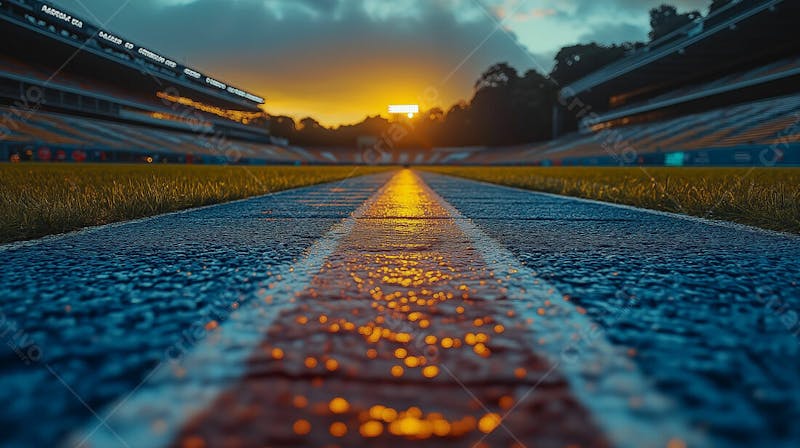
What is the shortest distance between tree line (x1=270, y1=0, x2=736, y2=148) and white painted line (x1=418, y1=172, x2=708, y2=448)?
242ft

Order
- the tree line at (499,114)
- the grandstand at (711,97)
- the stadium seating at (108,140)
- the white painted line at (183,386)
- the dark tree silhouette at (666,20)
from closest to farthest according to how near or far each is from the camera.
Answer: the white painted line at (183,386)
the grandstand at (711,97)
the stadium seating at (108,140)
the dark tree silhouette at (666,20)
the tree line at (499,114)

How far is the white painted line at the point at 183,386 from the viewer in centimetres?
89

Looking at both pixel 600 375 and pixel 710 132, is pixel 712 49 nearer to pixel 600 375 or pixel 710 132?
pixel 710 132

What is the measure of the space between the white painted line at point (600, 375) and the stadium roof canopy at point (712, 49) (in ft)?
Result: 127

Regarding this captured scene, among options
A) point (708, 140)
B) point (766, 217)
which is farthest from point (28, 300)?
point (708, 140)

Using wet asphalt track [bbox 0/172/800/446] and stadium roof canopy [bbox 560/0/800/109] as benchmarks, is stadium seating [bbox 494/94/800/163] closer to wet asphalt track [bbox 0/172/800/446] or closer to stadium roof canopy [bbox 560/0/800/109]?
stadium roof canopy [bbox 560/0/800/109]

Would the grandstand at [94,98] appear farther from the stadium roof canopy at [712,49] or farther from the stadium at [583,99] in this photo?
the stadium roof canopy at [712,49]

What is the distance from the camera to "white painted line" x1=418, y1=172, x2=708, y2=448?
90 centimetres

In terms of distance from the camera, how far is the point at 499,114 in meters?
87.9

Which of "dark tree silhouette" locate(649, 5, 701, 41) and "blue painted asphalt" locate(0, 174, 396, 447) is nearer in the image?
"blue painted asphalt" locate(0, 174, 396, 447)

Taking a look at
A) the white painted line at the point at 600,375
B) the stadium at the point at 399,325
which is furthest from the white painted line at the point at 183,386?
the white painted line at the point at 600,375

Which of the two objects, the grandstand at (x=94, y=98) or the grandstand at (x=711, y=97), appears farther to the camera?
the grandstand at (x=94, y=98)

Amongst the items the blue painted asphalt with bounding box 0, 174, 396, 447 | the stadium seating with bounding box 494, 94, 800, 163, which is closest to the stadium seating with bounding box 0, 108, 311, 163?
the blue painted asphalt with bounding box 0, 174, 396, 447

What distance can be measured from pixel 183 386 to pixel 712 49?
4956 centimetres
